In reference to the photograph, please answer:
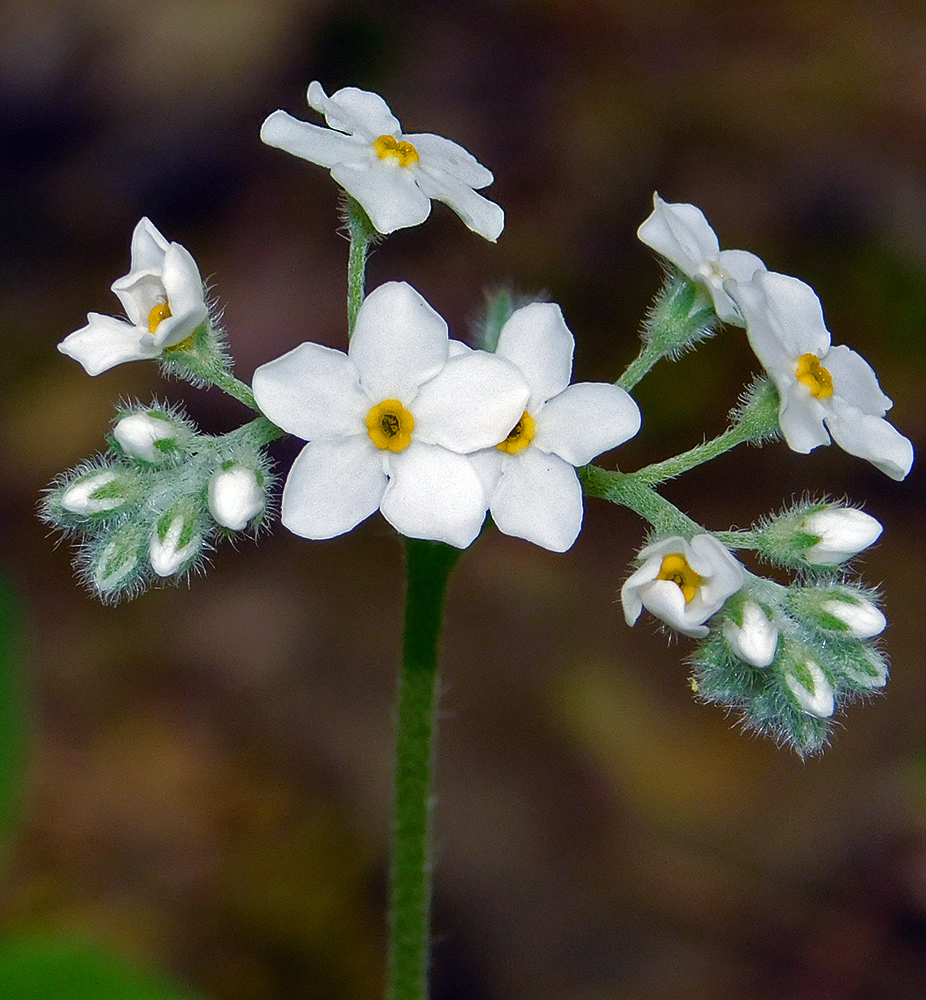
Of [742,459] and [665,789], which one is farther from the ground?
[742,459]

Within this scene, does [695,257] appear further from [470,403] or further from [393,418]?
[393,418]

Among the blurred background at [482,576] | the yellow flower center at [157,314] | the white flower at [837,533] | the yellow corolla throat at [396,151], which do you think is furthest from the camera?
the blurred background at [482,576]

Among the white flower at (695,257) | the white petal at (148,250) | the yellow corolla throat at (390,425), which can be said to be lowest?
the yellow corolla throat at (390,425)

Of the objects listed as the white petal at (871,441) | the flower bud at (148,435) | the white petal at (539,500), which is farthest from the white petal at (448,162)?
the white petal at (871,441)

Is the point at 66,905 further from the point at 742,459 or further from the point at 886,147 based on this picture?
the point at 886,147

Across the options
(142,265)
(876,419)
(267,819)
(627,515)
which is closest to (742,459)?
(627,515)

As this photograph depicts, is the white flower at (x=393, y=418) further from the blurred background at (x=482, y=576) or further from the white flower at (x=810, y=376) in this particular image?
the blurred background at (x=482, y=576)

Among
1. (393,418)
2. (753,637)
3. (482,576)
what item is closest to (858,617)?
(753,637)
